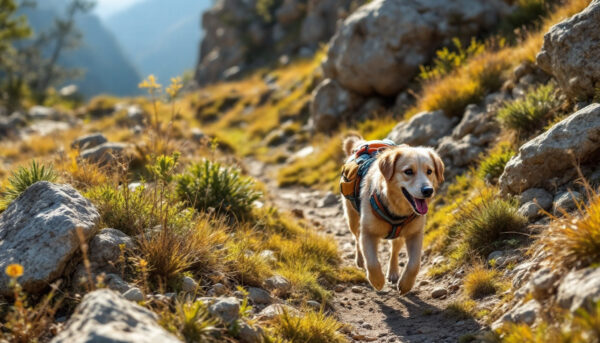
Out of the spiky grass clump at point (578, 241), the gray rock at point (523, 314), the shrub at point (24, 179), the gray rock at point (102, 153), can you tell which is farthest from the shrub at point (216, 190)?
the spiky grass clump at point (578, 241)

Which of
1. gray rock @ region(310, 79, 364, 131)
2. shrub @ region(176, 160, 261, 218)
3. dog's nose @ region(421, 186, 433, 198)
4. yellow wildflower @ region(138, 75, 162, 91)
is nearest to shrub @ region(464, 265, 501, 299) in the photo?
dog's nose @ region(421, 186, 433, 198)

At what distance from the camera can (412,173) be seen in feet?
17.2

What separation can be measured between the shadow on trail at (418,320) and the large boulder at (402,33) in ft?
25.3

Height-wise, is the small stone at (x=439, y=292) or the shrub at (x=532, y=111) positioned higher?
the shrub at (x=532, y=111)

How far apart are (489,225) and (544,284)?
2259 millimetres

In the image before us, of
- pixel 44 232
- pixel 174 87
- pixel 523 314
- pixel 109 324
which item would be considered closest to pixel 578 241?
pixel 523 314

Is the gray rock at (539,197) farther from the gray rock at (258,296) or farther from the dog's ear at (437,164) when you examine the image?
the gray rock at (258,296)

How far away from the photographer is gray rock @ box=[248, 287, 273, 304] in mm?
5043

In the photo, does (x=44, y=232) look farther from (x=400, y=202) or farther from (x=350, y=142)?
(x=350, y=142)

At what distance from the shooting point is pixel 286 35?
1619 inches

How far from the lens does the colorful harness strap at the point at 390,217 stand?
547 cm

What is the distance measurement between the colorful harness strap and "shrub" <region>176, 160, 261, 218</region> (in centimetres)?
250

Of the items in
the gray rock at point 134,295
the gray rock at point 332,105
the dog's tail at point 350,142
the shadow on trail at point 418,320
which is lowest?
the shadow on trail at point 418,320

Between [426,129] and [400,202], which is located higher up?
[426,129]
